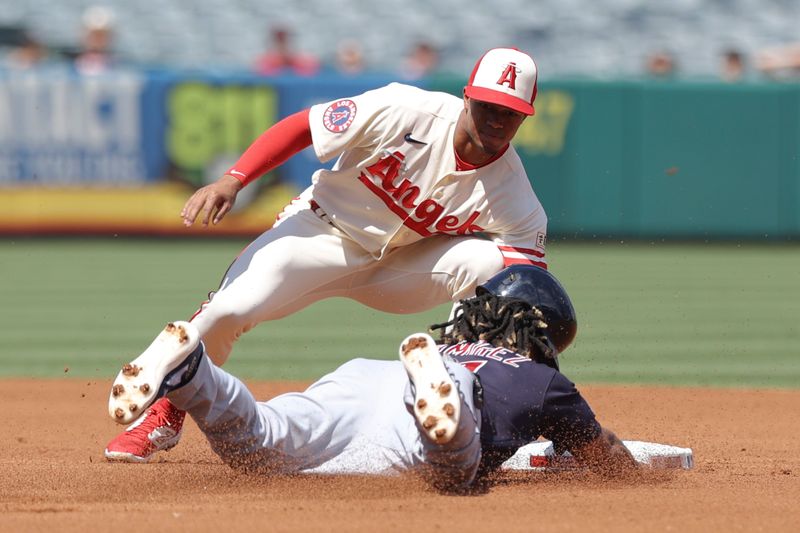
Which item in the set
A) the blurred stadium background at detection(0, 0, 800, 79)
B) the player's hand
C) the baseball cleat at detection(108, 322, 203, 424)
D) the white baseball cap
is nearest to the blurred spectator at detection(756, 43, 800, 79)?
Result: the blurred stadium background at detection(0, 0, 800, 79)

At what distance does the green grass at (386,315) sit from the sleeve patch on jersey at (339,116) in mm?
2155

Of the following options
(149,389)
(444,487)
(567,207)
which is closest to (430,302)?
(444,487)

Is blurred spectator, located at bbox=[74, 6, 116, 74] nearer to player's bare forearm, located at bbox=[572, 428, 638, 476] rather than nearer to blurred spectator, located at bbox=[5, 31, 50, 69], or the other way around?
blurred spectator, located at bbox=[5, 31, 50, 69]

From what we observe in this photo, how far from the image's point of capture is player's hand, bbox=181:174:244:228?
446cm

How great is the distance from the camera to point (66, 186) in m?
12.8

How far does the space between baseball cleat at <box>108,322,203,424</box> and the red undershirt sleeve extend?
4.52 ft

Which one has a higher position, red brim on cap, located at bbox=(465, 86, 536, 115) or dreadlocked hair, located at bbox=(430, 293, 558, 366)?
red brim on cap, located at bbox=(465, 86, 536, 115)

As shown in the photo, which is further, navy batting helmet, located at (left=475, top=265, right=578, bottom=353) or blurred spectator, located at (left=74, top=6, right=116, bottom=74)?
blurred spectator, located at (left=74, top=6, right=116, bottom=74)

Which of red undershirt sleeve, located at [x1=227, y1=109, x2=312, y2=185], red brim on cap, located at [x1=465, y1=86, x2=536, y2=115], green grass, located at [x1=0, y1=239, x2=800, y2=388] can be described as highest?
red brim on cap, located at [x1=465, y1=86, x2=536, y2=115]

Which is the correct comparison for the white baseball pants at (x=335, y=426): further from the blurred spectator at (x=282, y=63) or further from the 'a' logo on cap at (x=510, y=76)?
the blurred spectator at (x=282, y=63)

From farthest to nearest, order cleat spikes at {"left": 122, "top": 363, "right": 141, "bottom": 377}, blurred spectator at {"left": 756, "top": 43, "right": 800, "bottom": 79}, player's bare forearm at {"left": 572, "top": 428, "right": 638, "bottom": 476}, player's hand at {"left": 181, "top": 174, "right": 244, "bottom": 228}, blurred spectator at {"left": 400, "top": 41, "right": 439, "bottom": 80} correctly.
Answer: blurred spectator at {"left": 756, "top": 43, "right": 800, "bottom": 79}
blurred spectator at {"left": 400, "top": 41, "right": 439, "bottom": 80}
player's hand at {"left": 181, "top": 174, "right": 244, "bottom": 228}
player's bare forearm at {"left": 572, "top": 428, "right": 638, "bottom": 476}
cleat spikes at {"left": 122, "top": 363, "right": 141, "bottom": 377}

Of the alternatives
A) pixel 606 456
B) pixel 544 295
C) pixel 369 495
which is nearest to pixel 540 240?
pixel 544 295

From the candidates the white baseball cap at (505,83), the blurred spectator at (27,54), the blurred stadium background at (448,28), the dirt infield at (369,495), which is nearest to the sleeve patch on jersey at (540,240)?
the white baseball cap at (505,83)

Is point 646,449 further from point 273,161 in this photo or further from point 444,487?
point 273,161
